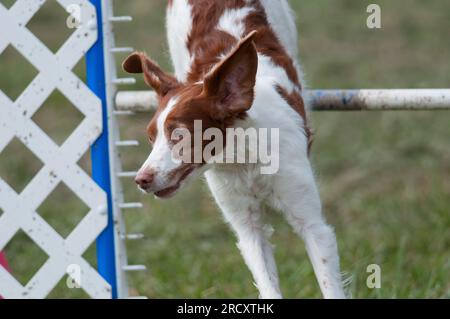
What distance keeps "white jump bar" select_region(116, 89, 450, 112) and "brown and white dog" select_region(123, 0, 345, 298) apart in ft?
0.67

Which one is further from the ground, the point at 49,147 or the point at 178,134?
the point at 178,134

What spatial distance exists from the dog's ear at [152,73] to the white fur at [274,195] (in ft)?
1.07

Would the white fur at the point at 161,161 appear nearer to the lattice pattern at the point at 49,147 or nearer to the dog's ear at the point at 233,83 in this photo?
the dog's ear at the point at 233,83

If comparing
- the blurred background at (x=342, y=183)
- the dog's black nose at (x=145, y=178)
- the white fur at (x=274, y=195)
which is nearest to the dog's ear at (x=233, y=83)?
the white fur at (x=274, y=195)

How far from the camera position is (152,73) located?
3.87 meters

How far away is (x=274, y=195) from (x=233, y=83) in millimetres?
500

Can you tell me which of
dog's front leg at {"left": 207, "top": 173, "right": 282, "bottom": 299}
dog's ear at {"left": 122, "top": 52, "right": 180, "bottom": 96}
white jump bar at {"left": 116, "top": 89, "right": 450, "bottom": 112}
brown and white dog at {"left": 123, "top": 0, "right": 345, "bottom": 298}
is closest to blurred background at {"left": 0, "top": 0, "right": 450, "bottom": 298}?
→ dog's front leg at {"left": 207, "top": 173, "right": 282, "bottom": 299}

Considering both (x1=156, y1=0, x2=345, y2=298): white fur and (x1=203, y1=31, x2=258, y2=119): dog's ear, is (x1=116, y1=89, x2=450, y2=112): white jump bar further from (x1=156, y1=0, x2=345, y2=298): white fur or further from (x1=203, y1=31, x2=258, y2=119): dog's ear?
(x1=203, y1=31, x2=258, y2=119): dog's ear

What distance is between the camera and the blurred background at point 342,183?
5.43 metres

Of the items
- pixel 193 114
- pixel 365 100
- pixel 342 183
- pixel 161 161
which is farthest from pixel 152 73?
pixel 342 183

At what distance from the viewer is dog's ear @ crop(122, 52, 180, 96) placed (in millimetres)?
3793

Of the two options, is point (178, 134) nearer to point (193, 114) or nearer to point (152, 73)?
point (193, 114)
